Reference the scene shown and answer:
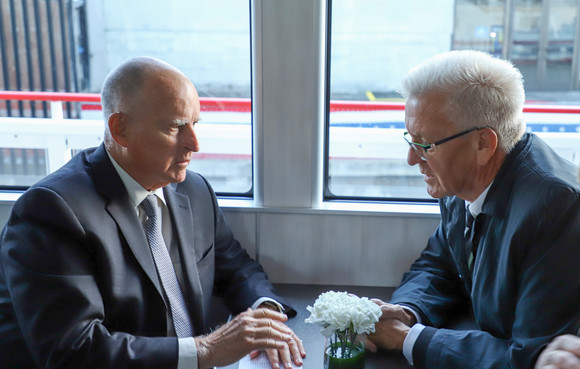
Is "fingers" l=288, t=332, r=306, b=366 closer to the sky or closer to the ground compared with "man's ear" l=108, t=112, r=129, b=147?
closer to the ground

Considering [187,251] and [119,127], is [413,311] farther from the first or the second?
[119,127]

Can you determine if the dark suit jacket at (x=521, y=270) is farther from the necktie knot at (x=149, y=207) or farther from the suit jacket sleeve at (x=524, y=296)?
the necktie knot at (x=149, y=207)

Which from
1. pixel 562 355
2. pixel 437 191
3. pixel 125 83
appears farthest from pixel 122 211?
pixel 562 355

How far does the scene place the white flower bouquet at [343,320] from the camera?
1.47m

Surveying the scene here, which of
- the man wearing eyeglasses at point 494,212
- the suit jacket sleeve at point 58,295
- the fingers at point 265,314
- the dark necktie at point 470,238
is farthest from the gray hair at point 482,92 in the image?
the suit jacket sleeve at point 58,295

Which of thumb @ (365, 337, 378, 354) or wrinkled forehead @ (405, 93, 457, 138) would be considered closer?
wrinkled forehead @ (405, 93, 457, 138)

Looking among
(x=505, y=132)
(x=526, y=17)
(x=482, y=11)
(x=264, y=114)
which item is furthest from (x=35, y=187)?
(x=526, y=17)

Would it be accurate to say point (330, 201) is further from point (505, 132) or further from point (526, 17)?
point (526, 17)

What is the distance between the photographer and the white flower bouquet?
4.81ft

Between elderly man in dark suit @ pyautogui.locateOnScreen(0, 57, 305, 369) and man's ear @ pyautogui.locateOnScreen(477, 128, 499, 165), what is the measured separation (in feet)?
2.60

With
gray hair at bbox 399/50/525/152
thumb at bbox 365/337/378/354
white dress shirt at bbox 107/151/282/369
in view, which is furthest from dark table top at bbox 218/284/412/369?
gray hair at bbox 399/50/525/152

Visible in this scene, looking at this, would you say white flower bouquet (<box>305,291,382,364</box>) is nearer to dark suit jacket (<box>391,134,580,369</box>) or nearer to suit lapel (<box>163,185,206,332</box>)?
dark suit jacket (<box>391,134,580,369</box>)

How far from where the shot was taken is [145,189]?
1847mm

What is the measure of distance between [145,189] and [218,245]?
0.45 meters
